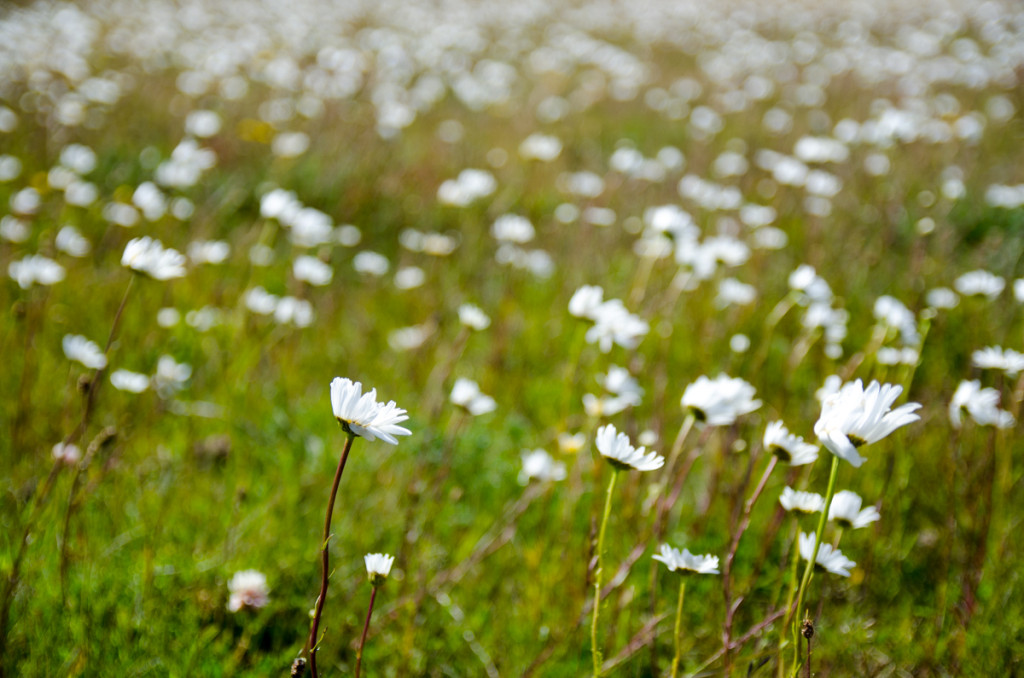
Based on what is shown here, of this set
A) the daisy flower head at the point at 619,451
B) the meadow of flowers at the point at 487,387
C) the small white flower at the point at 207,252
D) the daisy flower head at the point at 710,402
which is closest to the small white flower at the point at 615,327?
the meadow of flowers at the point at 487,387

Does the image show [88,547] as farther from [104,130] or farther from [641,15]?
[641,15]

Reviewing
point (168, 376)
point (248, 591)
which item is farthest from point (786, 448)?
point (168, 376)

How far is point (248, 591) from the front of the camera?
153 cm

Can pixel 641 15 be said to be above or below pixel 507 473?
below

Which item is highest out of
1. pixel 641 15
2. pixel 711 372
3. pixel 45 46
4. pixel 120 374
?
pixel 120 374

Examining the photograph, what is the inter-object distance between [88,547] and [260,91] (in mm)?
5826

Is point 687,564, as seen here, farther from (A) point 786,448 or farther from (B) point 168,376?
(B) point 168,376

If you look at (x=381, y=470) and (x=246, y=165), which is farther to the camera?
(x=246, y=165)

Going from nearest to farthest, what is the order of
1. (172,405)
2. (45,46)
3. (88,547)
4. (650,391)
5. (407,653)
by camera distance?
(407,653), (88,547), (172,405), (650,391), (45,46)

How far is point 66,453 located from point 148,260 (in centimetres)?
52

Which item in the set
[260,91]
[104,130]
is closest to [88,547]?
[104,130]

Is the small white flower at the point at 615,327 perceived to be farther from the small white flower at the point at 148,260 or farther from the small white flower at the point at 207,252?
the small white flower at the point at 207,252

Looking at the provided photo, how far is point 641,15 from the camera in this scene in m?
11.9

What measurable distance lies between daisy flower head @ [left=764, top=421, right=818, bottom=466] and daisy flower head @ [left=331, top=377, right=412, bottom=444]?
2.34 ft
